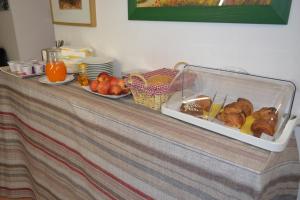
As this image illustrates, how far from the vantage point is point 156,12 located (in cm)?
108

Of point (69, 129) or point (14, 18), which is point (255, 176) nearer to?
point (69, 129)

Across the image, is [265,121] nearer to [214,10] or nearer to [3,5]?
[214,10]

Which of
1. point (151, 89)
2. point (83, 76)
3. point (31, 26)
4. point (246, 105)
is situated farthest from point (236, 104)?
point (31, 26)

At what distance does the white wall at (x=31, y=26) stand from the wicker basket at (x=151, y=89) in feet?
5.26

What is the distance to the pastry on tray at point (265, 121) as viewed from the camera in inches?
26.6

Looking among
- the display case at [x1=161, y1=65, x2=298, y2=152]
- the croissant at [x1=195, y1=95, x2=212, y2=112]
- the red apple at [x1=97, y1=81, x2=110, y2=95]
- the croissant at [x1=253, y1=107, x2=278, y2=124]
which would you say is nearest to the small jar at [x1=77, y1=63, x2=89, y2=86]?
the red apple at [x1=97, y1=81, x2=110, y2=95]

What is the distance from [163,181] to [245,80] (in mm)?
487

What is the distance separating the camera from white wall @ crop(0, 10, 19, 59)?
2092 mm

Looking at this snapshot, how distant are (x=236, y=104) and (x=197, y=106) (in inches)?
5.3

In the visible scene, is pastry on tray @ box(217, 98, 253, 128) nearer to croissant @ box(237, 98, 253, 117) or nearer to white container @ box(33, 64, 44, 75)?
croissant @ box(237, 98, 253, 117)

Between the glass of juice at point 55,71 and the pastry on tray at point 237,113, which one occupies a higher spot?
→ the glass of juice at point 55,71

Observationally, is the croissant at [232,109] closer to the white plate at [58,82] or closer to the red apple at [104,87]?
the red apple at [104,87]

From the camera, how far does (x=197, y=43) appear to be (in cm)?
101

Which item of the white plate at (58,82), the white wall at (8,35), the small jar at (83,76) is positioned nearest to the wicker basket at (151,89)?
the small jar at (83,76)
